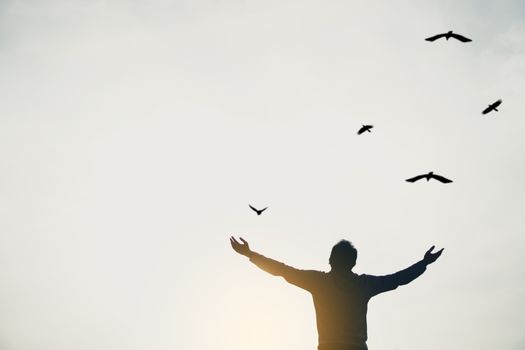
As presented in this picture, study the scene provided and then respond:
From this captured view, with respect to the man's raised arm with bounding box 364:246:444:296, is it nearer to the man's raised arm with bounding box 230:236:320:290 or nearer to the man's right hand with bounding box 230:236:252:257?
the man's raised arm with bounding box 230:236:320:290

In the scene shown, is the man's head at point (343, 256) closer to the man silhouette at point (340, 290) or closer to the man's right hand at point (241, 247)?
the man silhouette at point (340, 290)

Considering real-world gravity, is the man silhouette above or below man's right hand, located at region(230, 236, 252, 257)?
below

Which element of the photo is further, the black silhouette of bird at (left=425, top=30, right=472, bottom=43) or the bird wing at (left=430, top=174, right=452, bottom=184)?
the black silhouette of bird at (left=425, top=30, right=472, bottom=43)

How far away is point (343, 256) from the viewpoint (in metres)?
6.03

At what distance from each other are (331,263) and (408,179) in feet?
9.25

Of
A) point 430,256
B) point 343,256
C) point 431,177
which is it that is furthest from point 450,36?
point 343,256

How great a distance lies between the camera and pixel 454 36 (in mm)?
10492

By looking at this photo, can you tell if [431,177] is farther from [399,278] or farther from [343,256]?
[343,256]

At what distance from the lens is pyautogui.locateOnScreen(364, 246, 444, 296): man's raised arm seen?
6.21 m

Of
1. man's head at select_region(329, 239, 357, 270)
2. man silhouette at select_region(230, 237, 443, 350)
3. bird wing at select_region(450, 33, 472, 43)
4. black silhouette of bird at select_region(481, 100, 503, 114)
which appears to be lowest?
man silhouette at select_region(230, 237, 443, 350)

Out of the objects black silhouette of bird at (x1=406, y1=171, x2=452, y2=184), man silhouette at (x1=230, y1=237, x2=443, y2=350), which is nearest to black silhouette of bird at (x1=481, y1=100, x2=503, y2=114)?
black silhouette of bird at (x1=406, y1=171, x2=452, y2=184)

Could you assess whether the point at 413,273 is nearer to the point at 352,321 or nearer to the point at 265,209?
the point at 352,321

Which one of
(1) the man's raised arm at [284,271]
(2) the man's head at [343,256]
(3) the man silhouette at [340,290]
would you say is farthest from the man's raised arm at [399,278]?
(1) the man's raised arm at [284,271]

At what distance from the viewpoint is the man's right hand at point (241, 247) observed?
21.5 feet
